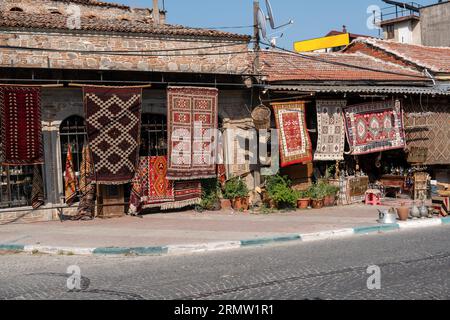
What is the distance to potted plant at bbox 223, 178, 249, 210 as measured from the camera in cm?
1562

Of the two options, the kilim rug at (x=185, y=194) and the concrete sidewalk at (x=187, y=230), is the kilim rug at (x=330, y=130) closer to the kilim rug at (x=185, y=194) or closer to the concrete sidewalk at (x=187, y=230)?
the concrete sidewalk at (x=187, y=230)

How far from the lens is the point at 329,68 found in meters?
18.9

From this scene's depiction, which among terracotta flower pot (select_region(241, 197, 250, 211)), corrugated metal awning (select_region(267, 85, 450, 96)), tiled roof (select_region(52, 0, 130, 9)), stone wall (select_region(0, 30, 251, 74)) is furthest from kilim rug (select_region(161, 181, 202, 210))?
tiled roof (select_region(52, 0, 130, 9))

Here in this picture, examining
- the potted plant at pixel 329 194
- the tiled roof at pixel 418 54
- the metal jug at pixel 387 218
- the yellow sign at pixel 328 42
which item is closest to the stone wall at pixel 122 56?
the potted plant at pixel 329 194

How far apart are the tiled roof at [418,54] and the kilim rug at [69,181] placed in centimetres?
1359

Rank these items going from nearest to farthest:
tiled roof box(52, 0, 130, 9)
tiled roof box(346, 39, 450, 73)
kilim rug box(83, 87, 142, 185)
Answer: kilim rug box(83, 87, 142, 185)
tiled roof box(346, 39, 450, 73)
tiled roof box(52, 0, 130, 9)

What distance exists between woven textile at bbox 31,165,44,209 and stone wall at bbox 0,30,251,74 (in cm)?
267

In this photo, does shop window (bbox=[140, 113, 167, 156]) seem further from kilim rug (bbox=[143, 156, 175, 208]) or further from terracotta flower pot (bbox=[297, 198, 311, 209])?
terracotta flower pot (bbox=[297, 198, 311, 209])

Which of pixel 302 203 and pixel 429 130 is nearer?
pixel 302 203

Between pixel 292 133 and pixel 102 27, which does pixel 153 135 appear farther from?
pixel 292 133

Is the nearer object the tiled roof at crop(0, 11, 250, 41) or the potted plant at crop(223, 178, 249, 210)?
the tiled roof at crop(0, 11, 250, 41)

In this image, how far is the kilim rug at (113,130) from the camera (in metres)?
13.6

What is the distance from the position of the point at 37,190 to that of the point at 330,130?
8.60 m

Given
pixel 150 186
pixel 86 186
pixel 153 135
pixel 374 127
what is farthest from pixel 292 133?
pixel 86 186
